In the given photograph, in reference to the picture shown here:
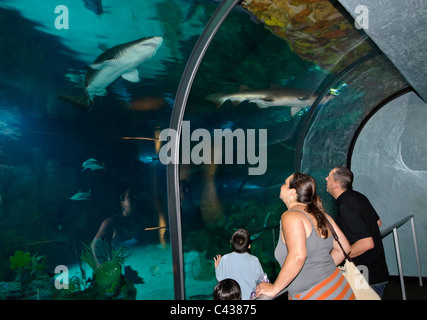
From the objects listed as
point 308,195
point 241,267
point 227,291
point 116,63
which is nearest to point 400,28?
point 308,195

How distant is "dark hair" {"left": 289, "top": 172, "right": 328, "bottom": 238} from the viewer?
175 cm

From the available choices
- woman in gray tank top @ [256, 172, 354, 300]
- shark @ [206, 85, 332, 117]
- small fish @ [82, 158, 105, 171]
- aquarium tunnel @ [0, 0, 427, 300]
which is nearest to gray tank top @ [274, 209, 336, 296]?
woman in gray tank top @ [256, 172, 354, 300]

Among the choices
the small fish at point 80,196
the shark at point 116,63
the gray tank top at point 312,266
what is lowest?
the gray tank top at point 312,266

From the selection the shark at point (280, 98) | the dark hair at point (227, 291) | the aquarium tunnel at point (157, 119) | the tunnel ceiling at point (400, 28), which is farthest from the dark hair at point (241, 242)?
the shark at point (280, 98)

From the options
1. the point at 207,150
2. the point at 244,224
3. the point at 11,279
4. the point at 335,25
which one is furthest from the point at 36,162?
the point at 335,25

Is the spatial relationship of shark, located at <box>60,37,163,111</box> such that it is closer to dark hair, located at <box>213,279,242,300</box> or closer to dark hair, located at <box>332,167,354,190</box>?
dark hair, located at <box>332,167,354,190</box>

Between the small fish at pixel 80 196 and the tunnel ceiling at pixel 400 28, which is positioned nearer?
the tunnel ceiling at pixel 400 28

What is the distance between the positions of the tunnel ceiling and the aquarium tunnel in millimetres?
21

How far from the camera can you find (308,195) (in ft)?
5.90

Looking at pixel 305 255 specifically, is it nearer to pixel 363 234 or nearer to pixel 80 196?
pixel 363 234

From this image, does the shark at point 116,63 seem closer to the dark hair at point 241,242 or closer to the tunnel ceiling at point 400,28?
→ the tunnel ceiling at point 400,28

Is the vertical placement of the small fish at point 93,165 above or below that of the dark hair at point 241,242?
above

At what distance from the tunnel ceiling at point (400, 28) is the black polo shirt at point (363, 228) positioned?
1501mm

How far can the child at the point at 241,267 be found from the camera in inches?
109
